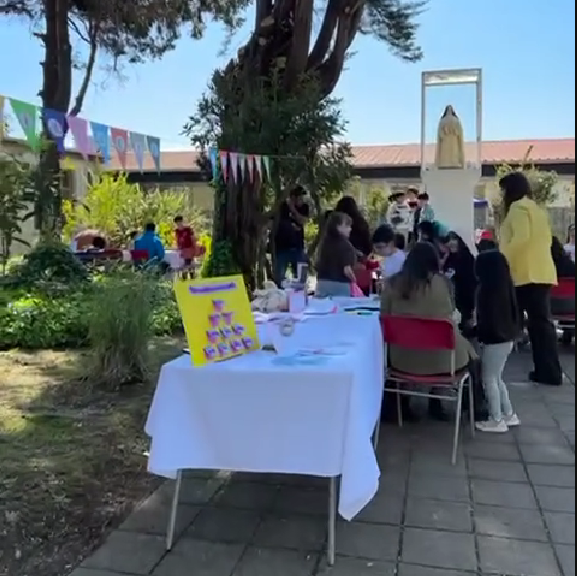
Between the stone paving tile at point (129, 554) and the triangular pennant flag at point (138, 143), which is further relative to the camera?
the triangular pennant flag at point (138, 143)

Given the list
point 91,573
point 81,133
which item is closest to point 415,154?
point 81,133

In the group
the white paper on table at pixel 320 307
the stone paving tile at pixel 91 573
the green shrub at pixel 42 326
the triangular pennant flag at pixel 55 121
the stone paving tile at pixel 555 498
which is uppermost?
the triangular pennant flag at pixel 55 121

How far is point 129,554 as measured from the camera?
265 cm

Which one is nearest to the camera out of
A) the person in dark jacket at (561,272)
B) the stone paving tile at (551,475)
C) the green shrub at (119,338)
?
the stone paving tile at (551,475)

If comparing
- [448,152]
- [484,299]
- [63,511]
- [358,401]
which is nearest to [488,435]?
[484,299]

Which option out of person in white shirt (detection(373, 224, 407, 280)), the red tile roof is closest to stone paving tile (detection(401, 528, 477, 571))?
person in white shirt (detection(373, 224, 407, 280))

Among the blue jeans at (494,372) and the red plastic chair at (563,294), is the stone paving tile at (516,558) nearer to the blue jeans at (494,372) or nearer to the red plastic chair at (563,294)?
the blue jeans at (494,372)

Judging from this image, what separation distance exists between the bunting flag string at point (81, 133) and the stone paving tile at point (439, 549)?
3946 mm

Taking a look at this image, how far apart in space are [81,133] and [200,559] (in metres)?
4.44

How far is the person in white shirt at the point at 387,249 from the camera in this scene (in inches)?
223

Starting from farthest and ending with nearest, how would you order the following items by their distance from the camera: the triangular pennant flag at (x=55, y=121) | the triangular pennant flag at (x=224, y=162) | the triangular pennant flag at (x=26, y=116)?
1. the triangular pennant flag at (x=224, y=162)
2. the triangular pennant flag at (x=55, y=121)
3. the triangular pennant flag at (x=26, y=116)

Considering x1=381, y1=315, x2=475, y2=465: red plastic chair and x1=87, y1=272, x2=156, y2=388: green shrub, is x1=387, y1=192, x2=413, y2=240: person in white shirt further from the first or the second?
x1=381, y1=315, x2=475, y2=465: red plastic chair

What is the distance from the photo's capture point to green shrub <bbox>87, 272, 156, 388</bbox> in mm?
5277

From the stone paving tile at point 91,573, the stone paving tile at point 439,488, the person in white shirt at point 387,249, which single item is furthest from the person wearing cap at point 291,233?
the stone paving tile at point 91,573
